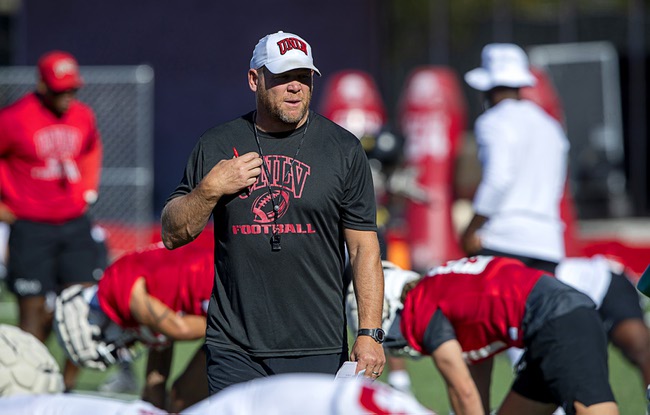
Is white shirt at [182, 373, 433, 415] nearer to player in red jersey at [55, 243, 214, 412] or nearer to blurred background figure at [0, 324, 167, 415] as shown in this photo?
blurred background figure at [0, 324, 167, 415]

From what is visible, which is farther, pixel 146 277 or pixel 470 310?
pixel 146 277

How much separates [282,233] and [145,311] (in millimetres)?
1701

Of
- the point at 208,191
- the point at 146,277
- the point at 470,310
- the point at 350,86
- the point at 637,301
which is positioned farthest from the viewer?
the point at 350,86

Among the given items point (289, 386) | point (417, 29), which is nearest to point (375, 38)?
point (417, 29)

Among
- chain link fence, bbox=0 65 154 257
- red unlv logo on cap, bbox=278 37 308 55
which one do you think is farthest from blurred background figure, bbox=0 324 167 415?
chain link fence, bbox=0 65 154 257

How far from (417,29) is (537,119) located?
12422 mm

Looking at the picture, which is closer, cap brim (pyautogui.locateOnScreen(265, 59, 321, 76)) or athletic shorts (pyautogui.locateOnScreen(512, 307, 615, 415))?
cap brim (pyautogui.locateOnScreen(265, 59, 321, 76))

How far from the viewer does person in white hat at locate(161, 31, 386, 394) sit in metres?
4.58

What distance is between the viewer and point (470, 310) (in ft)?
17.4

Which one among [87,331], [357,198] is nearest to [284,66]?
[357,198]

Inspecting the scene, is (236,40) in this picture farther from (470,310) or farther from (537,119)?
(470,310)

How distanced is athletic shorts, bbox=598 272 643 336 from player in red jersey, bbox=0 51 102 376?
3906 mm

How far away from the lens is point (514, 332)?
5.26 metres

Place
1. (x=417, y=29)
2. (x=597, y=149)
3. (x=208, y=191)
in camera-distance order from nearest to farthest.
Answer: (x=208, y=191)
(x=597, y=149)
(x=417, y=29)
